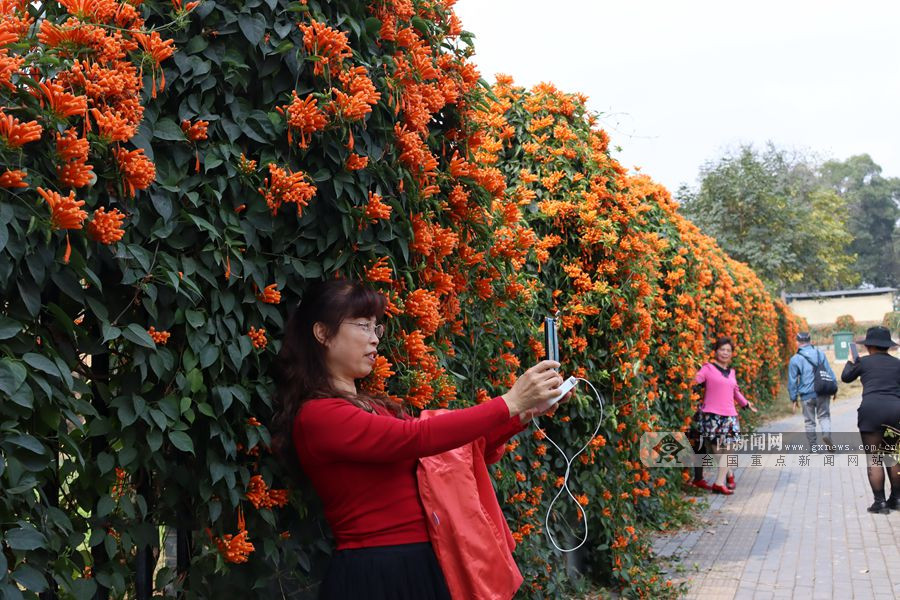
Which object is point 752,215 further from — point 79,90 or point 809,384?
point 79,90

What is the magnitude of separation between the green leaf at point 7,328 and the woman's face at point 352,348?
0.91 metres

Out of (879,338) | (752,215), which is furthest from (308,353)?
(752,215)

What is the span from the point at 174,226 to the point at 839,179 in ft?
337

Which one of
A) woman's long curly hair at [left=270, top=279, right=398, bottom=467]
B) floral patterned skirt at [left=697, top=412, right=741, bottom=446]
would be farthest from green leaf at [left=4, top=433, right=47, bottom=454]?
floral patterned skirt at [left=697, top=412, right=741, bottom=446]

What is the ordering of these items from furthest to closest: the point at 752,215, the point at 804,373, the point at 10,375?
1. the point at 752,215
2. the point at 804,373
3. the point at 10,375

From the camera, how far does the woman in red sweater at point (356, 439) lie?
236 cm

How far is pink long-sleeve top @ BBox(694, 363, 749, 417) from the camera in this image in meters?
10.4

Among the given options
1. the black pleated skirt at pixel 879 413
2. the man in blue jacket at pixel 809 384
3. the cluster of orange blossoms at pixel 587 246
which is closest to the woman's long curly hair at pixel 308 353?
the cluster of orange blossoms at pixel 587 246

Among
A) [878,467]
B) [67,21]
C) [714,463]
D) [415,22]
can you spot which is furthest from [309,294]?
[714,463]

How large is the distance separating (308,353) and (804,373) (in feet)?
37.5

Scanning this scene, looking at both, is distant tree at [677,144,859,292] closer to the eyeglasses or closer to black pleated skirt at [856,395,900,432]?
black pleated skirt at [856,395,900,432]

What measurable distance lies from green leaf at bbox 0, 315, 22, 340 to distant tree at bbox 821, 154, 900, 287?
84708 mm

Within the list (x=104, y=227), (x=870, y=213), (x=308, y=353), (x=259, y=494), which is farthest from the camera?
(x=870, y=213)

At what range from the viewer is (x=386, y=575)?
2.46 meters
